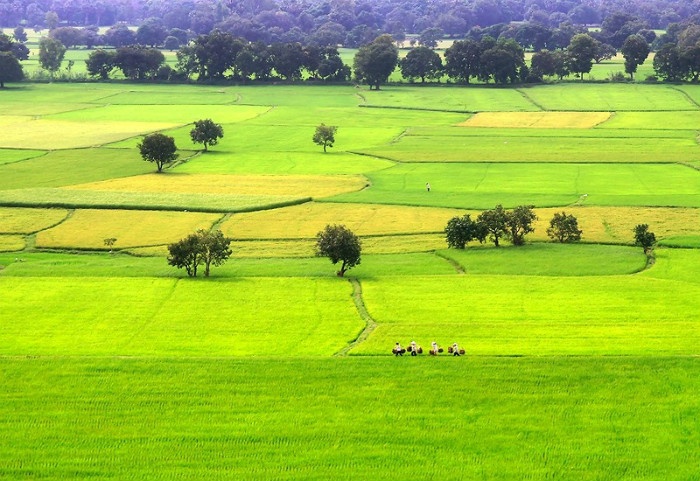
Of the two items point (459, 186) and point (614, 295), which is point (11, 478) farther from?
Result: point (459, 186)

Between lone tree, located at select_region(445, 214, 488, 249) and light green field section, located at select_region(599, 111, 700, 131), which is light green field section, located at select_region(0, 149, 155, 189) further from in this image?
light green field section, located at select_region(599, 111, 700, 131)

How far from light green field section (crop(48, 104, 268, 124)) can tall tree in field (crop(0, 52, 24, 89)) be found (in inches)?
1144

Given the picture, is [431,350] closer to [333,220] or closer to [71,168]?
[333,220]

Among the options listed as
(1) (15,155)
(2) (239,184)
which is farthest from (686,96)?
(1) (15,155)

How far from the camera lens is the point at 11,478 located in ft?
116

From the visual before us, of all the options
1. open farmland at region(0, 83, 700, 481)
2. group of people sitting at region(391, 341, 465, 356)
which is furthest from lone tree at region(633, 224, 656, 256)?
group of people sitting at region(391, 341, 465, 356)

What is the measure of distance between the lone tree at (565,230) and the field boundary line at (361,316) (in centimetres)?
1578

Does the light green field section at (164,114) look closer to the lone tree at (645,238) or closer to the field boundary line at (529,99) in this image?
the field boundary line at (529,99)

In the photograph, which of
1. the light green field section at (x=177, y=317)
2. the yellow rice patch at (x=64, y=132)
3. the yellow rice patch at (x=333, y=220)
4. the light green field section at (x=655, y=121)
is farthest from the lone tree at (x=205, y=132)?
the light green field section at (x=177, y=317)

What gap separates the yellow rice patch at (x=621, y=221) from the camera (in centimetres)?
7194

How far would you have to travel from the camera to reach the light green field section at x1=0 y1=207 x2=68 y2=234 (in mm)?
75688

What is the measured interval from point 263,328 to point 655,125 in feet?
282

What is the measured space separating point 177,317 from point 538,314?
16.3 m

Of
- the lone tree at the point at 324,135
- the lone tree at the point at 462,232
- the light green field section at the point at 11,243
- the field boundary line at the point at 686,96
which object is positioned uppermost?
the field boundary line at the point at 686,96
